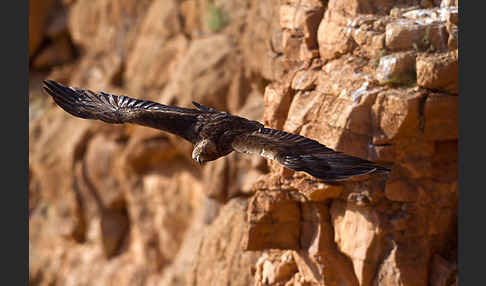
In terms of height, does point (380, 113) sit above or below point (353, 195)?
above

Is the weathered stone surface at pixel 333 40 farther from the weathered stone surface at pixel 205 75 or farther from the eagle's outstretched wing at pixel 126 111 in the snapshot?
the weathered stone surface at pixel 205 75

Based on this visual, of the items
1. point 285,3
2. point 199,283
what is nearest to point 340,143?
point 285,3

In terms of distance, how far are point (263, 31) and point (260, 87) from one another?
3.13 ft

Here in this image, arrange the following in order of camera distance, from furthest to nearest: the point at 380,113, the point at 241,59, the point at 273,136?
the point at 241,59 → the point at 380,113 → the point at 273,136

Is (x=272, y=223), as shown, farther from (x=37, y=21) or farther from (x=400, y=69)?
(x=37, y=21)

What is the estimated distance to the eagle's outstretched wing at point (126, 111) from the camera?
25.7 feet

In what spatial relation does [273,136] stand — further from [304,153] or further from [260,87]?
[260,87]

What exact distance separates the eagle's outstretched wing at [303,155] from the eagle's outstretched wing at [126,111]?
805mm

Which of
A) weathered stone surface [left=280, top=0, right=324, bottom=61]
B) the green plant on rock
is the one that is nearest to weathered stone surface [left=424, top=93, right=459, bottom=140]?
weathered stone surface [left=280, top=0, right=324, bottom=61]

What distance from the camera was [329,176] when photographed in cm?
633

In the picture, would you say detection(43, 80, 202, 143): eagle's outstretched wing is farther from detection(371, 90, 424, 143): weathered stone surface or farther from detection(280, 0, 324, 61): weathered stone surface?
detection(371, 90, 424, 143): weathered stone surface

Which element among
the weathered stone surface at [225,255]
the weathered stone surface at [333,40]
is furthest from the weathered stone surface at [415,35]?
the weathered stone surface at [225,255]

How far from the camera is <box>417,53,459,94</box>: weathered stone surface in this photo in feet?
23.9

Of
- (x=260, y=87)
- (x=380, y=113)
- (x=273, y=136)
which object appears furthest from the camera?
(x=260, y=87)
